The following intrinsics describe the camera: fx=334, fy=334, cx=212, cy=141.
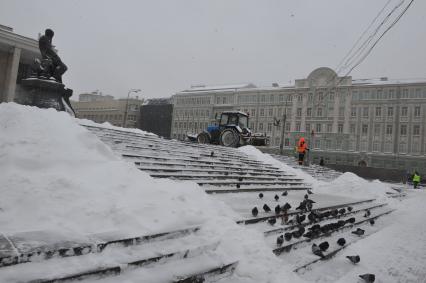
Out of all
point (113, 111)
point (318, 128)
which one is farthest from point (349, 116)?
point (113, 111)

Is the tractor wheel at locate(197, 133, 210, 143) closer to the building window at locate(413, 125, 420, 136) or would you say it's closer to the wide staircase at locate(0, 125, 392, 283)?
the wide staircase at locate(0, 125, 392, 283)

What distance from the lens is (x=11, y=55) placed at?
86.8ft

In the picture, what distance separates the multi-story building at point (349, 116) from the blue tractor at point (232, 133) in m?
26.6

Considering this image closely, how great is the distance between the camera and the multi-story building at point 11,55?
25.1m

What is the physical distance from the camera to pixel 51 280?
2529mm

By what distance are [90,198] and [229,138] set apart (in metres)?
14.5

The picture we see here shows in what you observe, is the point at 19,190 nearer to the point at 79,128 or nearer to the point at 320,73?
the point at 79,128

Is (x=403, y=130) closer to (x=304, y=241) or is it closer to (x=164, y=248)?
(x=304, y=241)

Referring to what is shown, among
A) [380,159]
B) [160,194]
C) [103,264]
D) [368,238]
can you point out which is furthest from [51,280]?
[380,159]

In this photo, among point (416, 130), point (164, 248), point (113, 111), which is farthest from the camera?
point (113, 111)

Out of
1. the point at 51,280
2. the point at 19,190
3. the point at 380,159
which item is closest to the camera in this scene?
the point at 51,280

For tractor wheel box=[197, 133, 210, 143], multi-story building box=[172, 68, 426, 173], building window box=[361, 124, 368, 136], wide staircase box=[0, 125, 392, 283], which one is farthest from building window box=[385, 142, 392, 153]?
wide staircase box=[0, 125, 392, 283]

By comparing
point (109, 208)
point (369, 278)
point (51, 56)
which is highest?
point (51, 56)

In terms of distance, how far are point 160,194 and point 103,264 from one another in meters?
1.91
